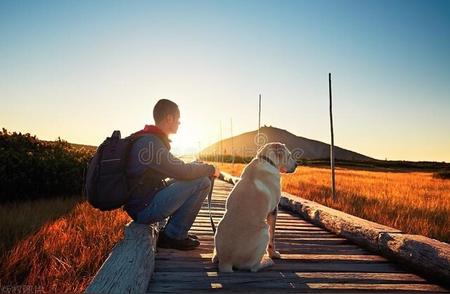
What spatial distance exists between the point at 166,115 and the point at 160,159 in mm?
553

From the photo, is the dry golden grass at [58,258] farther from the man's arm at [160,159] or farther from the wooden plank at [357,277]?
the wooden plank at [357,277]

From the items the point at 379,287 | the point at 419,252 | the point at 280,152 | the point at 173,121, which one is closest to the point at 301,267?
the point at 379,287

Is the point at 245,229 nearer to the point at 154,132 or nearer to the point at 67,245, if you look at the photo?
the point at 154,132

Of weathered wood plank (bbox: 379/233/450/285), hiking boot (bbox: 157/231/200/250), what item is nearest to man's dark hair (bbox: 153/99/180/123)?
hiking boot (bbox: 157/231/200/250)

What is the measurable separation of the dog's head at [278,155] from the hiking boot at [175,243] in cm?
136

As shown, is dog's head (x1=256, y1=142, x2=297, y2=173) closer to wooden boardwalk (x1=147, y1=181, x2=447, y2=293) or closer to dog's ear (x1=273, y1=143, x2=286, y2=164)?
dog's ear (x1=273, y1=143, x2=286, y2=164)

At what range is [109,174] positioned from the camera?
13.4 feet

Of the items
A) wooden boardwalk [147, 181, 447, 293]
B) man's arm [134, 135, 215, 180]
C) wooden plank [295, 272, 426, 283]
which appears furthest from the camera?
man's arm [134, 135, 215, 180]

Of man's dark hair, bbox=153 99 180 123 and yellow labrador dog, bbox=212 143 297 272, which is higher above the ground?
man's dark hair, bbox=153 99 180 123

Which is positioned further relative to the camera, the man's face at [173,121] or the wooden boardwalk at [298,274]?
the man's face at [173,121]

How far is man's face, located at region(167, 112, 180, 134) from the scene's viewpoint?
4531 millimetres

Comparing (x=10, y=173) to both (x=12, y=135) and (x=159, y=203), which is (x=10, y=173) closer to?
(x=12, y=135)

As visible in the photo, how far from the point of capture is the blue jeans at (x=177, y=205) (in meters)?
→ 4.50

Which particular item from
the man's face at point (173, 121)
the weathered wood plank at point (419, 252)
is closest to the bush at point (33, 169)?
the man's face at point (173, 121)
